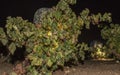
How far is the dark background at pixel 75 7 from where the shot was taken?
28.2 feet

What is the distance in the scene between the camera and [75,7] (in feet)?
28.2

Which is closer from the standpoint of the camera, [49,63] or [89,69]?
[49,63]

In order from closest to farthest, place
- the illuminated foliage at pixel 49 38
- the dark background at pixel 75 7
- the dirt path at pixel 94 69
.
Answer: the illuminated foliage at pixel 49 38 → the dirt path at pixel 94 69 → the dark background at pixel 75 7

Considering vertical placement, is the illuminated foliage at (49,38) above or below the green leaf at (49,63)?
above

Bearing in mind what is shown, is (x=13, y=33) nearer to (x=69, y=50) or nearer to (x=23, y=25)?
(x=23, y=25)

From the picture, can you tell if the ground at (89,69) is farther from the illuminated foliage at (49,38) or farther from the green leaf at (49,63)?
the green leaf at (49,63)

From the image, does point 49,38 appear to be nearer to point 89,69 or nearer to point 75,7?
point 89,69

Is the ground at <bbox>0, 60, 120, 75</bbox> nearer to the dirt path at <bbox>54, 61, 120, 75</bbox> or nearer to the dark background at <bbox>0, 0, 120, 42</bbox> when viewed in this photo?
the dirt path at <bbox>54, 61, 120, 75</bbox>

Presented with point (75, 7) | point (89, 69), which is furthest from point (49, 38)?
point (75, 7)

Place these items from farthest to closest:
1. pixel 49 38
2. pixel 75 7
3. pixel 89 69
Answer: pixel 75 7, pixel 89 69, pixel 49 38

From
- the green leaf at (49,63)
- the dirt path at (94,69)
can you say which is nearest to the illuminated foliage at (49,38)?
the green leaf at (49,63)

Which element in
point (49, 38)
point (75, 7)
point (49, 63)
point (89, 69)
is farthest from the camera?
point (75, 7)

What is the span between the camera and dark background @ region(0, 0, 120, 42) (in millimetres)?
8586

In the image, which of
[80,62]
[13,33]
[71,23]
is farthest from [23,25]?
[80,62]
